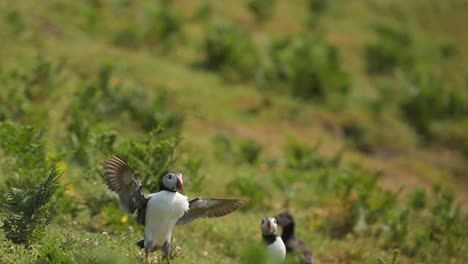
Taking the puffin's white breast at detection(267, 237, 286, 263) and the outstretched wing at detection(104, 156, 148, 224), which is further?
the puffin's white breast at detection(267, 237, 286, 263)

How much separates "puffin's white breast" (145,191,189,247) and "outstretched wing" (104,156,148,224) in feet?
0.44

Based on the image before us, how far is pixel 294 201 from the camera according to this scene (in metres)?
10.8

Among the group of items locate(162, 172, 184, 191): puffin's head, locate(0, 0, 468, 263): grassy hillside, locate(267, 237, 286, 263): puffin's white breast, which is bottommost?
locate(0, 0, 468, 263): grassy hillside

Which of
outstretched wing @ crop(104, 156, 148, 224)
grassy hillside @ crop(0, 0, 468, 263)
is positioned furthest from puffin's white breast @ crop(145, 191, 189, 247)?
grassy hillside @ crop(0, 0, 468, 263)

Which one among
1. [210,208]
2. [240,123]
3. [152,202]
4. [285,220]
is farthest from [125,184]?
[240,123]

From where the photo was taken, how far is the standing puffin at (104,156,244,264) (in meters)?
6.13

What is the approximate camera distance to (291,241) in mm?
8242

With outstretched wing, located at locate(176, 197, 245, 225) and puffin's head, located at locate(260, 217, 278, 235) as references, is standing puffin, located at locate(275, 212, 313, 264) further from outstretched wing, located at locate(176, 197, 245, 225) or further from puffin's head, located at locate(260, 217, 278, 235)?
outstretched wing, located at locate(176, 197, 245, 225)

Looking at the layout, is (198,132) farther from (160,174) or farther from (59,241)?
(59,241)

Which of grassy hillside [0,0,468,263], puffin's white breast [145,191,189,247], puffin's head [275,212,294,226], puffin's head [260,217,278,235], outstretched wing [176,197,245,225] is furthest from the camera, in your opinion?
puffin's head [275,212,294,226]

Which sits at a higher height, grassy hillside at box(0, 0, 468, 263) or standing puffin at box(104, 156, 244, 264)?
standing puffin at box(104, 156, 244, 264)

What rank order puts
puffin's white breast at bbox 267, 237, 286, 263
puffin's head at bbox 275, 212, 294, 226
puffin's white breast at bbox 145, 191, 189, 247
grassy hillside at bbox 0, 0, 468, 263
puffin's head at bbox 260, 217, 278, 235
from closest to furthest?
puffin's white breast at bbox 145, 191, 189, 247 → puffin's white breast at bbox 267, 237, 286, 263 → puffin's head at bbox 260, 217, 278, 235 → grassy hillside at bbox 0, 0, 468, 263 → puffin's head at bbox 275, 212, 294, 226

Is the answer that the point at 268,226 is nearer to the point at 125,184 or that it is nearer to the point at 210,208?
the point at 210,208

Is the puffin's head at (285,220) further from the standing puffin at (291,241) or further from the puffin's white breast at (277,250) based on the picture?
the puffin's white breast at (277,250)
